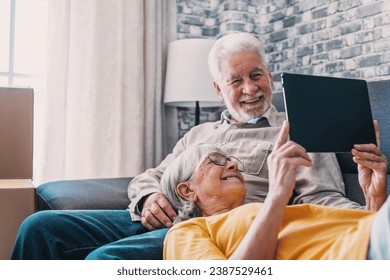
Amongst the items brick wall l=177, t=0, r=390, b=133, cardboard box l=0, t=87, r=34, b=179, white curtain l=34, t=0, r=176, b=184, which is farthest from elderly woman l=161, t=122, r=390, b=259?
white curtain l=34, t=0, r=176, b=184

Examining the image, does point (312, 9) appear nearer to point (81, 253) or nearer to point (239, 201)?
point (239, 201)

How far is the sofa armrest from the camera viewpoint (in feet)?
4.34

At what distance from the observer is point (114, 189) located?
Answer: 4.78 feet

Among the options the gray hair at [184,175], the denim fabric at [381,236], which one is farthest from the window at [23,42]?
the denim fabric at [381,236]

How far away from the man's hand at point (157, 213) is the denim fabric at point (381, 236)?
1.90 ft

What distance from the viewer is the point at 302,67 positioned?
222 cm

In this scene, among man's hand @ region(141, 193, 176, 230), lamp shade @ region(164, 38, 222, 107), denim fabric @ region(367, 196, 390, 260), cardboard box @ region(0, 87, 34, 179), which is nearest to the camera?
denim fabric @ region(367, 196, 390, 260)

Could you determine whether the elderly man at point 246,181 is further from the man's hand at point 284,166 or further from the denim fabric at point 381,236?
the denim fabric at point 381,236

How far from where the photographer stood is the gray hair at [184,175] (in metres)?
1.07

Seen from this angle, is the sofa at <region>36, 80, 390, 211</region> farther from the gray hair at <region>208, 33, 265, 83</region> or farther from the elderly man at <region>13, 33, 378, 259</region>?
the gray hair at <region>208, 33, 265, 83</region>

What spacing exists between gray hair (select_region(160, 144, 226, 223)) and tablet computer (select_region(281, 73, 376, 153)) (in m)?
0.23

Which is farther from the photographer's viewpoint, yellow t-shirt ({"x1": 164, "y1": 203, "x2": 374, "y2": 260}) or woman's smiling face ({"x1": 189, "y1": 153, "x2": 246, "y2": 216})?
woman's smiling face ({"x1": 189, "y1": 153, "x2": 246, "y2": 216})

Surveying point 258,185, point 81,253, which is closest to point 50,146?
point 81,253
